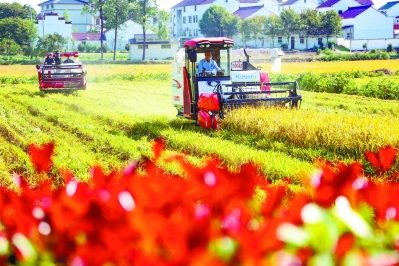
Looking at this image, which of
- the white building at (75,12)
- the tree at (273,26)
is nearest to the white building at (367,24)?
the tree at (273,26)

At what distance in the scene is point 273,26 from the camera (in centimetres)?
8638

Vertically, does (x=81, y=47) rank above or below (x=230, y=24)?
below

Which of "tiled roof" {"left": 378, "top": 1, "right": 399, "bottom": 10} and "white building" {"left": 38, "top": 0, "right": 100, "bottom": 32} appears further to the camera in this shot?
"white building" {"left": 38, "top": 0, "right": 100, "bottom": 32}

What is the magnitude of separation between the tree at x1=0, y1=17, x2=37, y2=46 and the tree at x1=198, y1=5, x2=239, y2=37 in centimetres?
2501

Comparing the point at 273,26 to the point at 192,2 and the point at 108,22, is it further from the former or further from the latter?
the point at 192,2

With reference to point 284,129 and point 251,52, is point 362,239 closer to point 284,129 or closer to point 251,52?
point 284,129

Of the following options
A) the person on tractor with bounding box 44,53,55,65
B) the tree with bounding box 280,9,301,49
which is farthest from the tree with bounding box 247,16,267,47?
the person on tractor with bounding box 44,53,55,65

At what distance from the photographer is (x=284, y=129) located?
443 inches

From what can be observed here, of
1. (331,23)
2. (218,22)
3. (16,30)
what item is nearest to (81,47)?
(16,30)

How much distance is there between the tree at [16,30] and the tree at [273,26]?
101 ft

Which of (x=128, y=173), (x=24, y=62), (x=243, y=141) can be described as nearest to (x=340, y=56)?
(x=24, y=62)

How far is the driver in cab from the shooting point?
1395 cm

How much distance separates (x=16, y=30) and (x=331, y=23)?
39.8 metres

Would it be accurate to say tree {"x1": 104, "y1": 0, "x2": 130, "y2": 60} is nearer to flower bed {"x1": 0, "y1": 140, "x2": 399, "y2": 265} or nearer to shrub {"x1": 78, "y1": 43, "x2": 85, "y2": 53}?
shrub {"x1": 78, "y1": 43, "x2": 85, "y2": 53}
